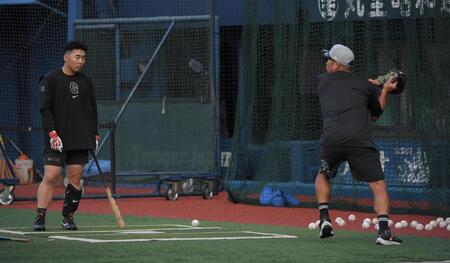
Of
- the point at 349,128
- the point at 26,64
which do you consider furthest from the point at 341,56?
the point at 26,64

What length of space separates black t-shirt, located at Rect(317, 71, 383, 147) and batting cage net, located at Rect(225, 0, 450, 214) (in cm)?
427

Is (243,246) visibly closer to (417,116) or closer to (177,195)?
(417,116)

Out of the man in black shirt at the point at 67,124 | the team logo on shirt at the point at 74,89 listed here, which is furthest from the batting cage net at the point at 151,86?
the team logo on shirt at the point at 74,89

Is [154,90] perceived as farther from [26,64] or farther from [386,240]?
[386,240]

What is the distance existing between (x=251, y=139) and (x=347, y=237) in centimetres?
658

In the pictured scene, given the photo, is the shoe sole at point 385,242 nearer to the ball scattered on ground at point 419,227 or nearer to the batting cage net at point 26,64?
the ball scattered on ground at point 419,227

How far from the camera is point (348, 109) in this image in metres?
10.3

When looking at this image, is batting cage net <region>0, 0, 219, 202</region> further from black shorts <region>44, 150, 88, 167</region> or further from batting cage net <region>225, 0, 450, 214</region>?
black shorts <region>44, 150, 88, 167</region>

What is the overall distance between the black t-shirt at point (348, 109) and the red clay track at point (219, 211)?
1.93 meters

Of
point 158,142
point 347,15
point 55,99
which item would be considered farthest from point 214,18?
point 55,99

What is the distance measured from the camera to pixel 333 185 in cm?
1597

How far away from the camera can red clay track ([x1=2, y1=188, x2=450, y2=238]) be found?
1361 centimetres

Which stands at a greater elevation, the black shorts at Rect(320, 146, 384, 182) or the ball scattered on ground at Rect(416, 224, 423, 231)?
the black shorts at Rect(320, 146, 384, 182)

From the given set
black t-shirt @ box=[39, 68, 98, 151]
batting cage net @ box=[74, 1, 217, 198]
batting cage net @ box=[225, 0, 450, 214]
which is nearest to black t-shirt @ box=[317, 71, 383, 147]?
black t-shirt @ box=[39, 68, 98, 151]
